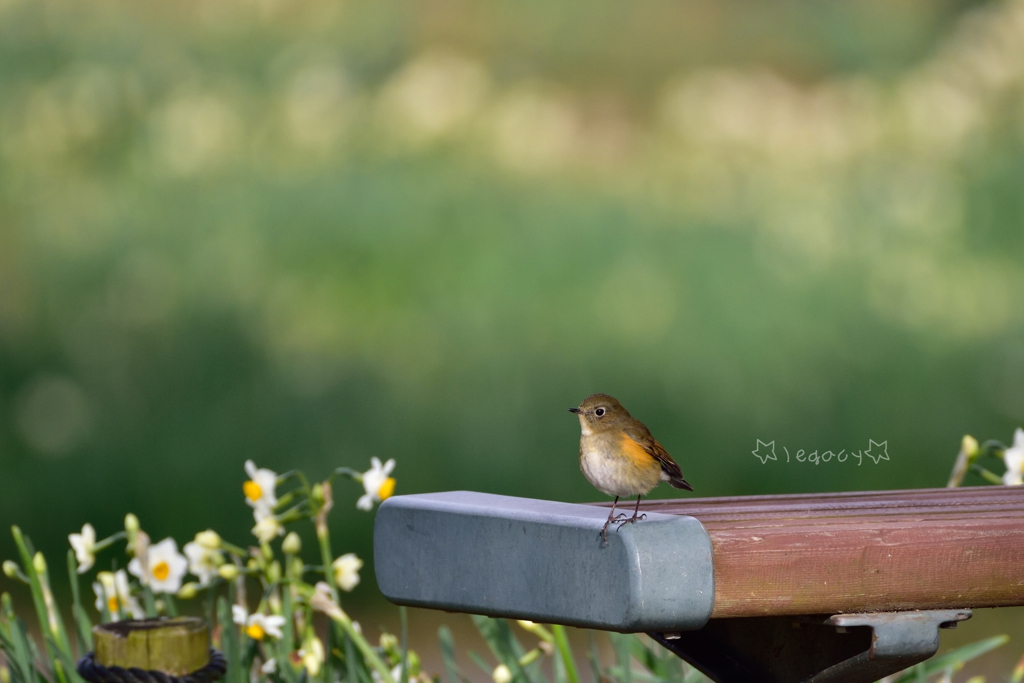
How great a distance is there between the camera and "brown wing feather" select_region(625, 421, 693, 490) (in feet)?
4.63

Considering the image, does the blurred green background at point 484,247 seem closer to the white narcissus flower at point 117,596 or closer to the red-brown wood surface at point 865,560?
the white narcissus flower at point 117,596

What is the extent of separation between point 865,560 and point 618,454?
0.32 m

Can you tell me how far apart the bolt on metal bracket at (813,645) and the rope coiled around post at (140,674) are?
50cm

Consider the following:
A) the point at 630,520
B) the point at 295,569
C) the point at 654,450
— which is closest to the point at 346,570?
the point at 295,569

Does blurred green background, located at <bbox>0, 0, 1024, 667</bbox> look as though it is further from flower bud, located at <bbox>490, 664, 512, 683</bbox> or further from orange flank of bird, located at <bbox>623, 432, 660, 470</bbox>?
orange flank of bird, located at <bbox>623, 432, 660, 470</bbox>

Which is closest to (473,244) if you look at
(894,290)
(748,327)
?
(748,327)

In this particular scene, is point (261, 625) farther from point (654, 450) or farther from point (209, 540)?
point (654, 450)

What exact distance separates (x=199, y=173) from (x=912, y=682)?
2.96 metres

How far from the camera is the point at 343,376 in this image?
4.01 meters

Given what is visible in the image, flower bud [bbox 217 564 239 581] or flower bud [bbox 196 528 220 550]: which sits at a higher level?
flower bud [bbox 196 528 220 550]

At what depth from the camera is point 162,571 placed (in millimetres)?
2018

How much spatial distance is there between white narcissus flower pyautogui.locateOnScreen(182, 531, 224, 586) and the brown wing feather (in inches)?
32.3

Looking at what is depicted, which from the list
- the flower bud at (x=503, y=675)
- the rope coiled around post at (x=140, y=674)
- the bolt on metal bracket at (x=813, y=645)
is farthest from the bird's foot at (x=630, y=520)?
the flower bud at (x=503, y=675)

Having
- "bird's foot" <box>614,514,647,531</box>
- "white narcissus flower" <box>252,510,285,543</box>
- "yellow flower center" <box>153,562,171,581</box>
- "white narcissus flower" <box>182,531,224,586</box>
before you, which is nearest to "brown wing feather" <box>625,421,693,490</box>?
"bird's foot" <box>614,514,647,531</box>
